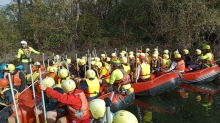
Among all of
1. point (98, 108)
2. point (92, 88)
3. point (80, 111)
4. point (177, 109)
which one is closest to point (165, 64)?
point (177, 109)

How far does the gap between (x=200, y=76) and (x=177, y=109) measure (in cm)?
337

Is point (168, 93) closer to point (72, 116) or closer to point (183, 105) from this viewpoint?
point (183, 105)

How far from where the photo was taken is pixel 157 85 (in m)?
10.5

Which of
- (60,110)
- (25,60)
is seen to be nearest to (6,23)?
(25,60)

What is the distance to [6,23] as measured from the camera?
80.6ft

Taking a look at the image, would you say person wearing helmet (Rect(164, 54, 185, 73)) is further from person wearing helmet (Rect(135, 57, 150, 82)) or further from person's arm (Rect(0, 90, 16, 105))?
person's arm (Rect(0, 90, 16, 105))

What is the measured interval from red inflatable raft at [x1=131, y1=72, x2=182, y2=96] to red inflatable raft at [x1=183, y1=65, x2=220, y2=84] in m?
1.35

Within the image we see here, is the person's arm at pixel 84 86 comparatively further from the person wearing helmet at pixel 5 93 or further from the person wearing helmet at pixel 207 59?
the person wearing helmet at pixel 207 59

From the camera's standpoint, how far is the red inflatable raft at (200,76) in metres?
11.9

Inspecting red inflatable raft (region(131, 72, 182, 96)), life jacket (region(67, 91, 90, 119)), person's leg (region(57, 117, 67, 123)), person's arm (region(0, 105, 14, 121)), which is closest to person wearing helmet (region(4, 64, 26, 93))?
person's arm (region(0, 105, 14, 121))

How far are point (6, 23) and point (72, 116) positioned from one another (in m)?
21.9

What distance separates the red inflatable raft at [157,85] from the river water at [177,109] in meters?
0.32

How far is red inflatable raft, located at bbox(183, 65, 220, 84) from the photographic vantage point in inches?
470

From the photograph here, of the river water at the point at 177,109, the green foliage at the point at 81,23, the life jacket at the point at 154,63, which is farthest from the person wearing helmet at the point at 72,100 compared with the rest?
the green foliage at the point at 81,23
